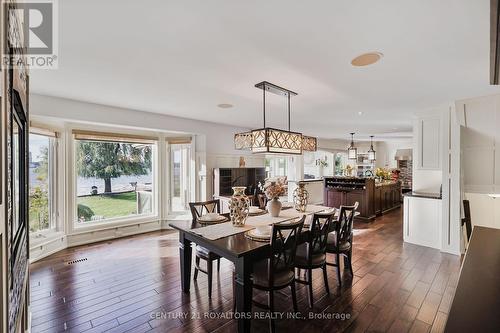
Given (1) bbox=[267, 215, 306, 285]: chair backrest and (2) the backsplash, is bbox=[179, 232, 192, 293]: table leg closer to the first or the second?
(1) bbox=[267, 215, 306, 285]: chair backrest

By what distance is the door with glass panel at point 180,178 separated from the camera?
18.1ft

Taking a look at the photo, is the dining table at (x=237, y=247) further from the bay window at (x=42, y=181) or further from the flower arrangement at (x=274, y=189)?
the bay window at (x=42, y=181)

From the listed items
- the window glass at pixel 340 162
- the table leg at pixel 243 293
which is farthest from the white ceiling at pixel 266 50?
the window glass at pixel 340 162

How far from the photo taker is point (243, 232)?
248 cm

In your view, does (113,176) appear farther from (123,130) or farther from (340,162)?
(340,162)

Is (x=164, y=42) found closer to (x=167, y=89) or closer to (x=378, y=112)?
(x=167, y=89)

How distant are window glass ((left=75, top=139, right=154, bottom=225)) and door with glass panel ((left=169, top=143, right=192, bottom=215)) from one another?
441 mm

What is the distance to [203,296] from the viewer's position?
272cm

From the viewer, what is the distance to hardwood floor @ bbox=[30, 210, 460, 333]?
2.23 meters

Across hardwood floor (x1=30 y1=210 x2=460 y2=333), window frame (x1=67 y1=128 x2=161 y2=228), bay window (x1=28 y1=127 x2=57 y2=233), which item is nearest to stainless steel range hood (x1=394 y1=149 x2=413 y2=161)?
hardwood floor (x1=30 y1=210 x2=460 y2=333)

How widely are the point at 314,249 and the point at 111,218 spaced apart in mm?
4113

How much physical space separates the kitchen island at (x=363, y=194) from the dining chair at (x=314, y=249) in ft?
12.7

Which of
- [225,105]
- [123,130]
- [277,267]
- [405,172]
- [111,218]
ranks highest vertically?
[225,105]

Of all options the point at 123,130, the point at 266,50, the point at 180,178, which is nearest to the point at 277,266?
the point at 266,50
